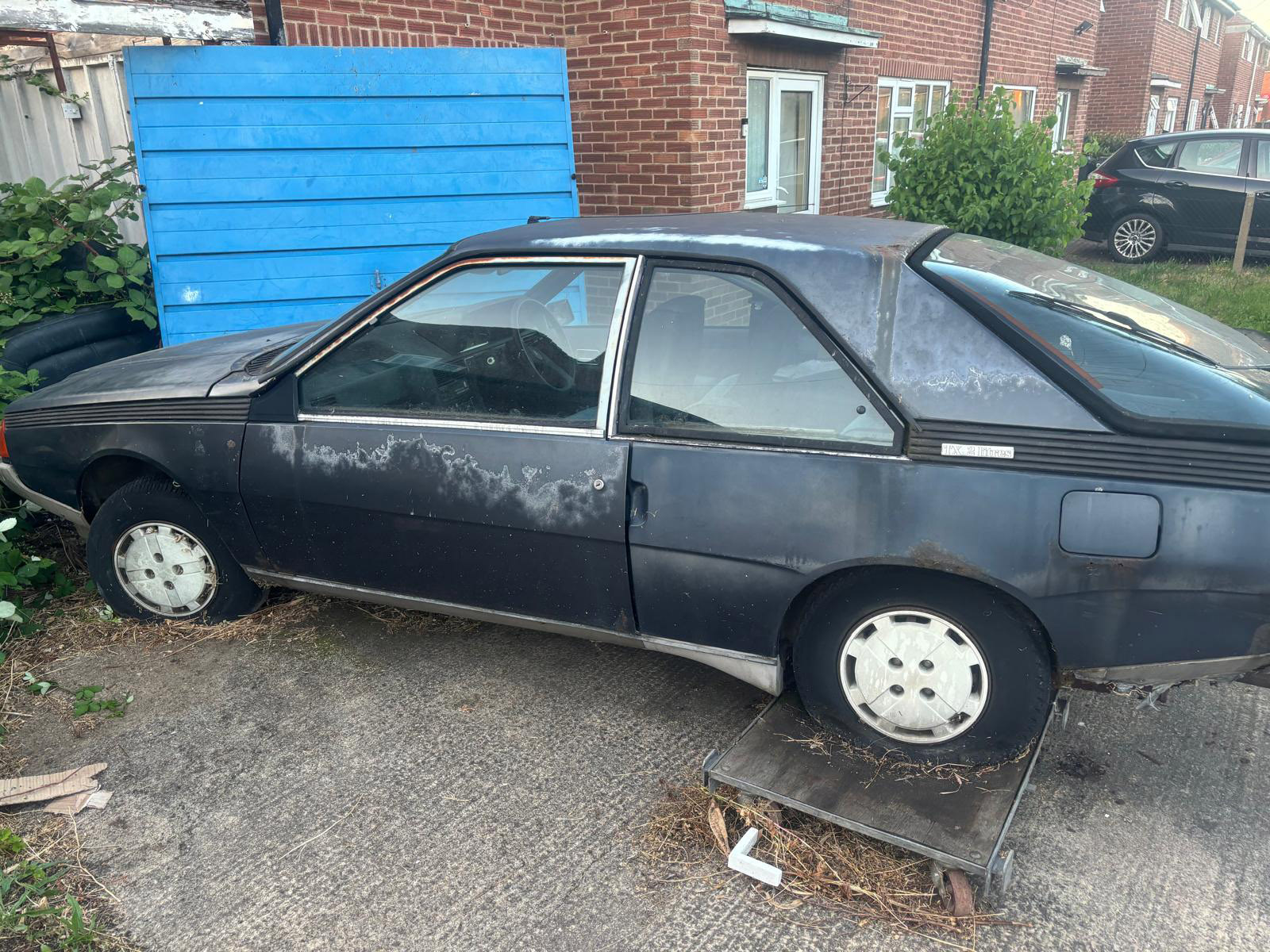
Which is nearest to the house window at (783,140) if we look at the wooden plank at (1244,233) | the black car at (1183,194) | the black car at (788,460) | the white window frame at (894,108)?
the white window frame at (894,108)

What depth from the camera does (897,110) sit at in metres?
10.5

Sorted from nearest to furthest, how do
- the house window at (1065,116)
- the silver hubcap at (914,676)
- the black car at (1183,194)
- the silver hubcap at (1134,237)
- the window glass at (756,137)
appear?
the silver hubcap at (914,676) → the window glass at (756,137) → the black car at (1183,194) → the silver hubcap at (1134,237) → the house window at (1065,116)

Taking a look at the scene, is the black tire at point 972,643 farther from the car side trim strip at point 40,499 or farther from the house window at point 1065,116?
the house window at point 1065,116

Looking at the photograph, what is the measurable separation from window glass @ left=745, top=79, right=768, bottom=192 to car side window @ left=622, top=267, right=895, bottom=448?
5.51 meters

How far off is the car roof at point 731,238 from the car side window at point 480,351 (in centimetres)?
9

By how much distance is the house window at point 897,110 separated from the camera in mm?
10164

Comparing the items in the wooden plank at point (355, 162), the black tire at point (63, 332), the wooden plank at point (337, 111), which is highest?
the wooden plank at point (337, 111)

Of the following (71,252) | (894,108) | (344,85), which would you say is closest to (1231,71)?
(894,108)

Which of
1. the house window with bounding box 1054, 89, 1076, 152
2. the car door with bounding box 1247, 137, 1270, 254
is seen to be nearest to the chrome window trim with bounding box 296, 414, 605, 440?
the car door with bounding box 1247, 137, 1270, 254

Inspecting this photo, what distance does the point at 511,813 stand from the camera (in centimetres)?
284

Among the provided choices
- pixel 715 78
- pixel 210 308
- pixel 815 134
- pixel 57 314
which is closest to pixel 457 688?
pixel 210 308

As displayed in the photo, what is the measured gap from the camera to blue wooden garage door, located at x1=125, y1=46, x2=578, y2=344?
5262 mm

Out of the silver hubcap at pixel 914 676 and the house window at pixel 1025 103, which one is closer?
the silver hubcap at pixel 914 676

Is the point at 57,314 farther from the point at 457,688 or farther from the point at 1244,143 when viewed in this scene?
the point at 1244,143
